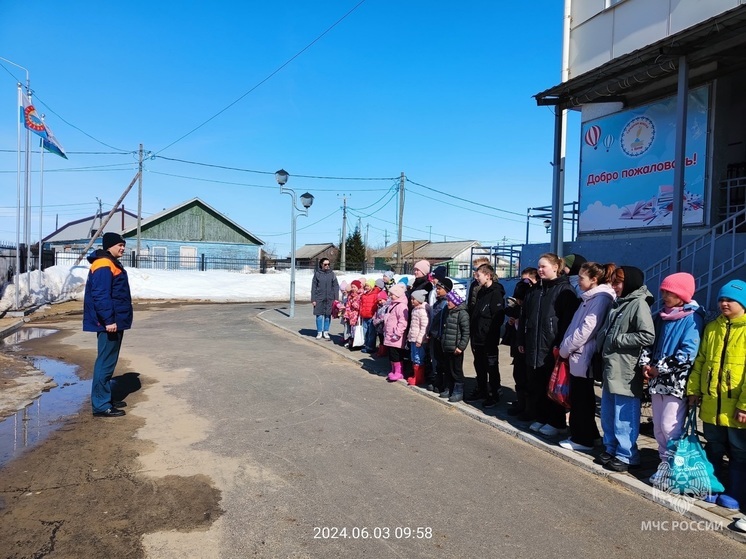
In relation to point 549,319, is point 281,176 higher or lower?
higher

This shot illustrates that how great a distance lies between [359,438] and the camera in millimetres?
5391

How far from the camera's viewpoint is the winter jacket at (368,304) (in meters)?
10.4

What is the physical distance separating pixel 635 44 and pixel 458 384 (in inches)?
299

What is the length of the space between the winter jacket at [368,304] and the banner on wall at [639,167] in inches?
217

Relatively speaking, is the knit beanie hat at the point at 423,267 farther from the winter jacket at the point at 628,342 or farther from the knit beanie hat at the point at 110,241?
the knit beanie hat at the point at 110,241

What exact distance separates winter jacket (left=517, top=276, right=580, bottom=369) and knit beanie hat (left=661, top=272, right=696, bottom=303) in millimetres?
1237

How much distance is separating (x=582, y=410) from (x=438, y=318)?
2415 millimetres

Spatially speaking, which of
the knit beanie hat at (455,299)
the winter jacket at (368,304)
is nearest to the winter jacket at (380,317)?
the winter jacket at (368,304)

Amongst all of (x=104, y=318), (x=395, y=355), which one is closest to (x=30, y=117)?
(x=104, y=318)

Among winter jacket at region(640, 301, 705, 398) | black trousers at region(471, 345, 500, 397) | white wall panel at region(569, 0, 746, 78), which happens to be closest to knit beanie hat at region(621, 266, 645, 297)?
winter jacket at region(640, 301, 705, 398)

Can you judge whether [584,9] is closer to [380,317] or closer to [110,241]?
[380,317]

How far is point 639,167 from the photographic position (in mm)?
11078

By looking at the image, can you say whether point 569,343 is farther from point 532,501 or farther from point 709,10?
point 709,10

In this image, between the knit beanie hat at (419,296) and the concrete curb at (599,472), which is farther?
the knit beanie hat at (419,296)
